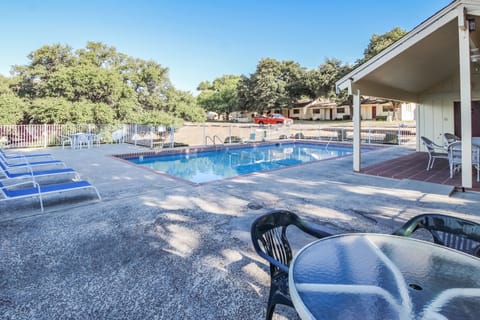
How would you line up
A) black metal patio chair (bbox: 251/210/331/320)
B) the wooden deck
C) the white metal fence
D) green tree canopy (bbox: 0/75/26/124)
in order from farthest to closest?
green tree canopy (bbox: 0/75/26/124) < the white metal fence < the wooden deck < black metal patio chair (bbox: 251/210/331/320)

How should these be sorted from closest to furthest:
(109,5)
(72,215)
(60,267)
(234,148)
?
(60,267) → (72,215) → (234,148) → (109,5)

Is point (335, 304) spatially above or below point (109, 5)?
below

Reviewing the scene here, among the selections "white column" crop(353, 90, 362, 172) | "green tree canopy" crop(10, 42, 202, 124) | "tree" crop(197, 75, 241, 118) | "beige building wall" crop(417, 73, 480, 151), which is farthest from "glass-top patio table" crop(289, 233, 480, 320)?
"tree" crop(197, 75, 241, 118)

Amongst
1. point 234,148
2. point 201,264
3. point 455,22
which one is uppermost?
point 455,22

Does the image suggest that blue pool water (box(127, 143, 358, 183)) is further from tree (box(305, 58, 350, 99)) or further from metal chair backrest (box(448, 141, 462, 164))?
tree (box(305, 58, 350, 99))

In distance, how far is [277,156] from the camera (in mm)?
13500

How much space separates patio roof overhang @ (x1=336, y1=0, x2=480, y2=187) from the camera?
5.02m

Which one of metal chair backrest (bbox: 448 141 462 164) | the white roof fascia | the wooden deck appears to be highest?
the white roof fascia

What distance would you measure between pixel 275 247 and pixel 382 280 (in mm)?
773

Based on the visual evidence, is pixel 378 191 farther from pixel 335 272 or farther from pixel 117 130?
pixel 117 130

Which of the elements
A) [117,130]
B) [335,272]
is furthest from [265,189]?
[117,130]

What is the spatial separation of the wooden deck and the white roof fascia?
241cm

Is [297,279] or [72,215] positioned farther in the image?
[72,215]

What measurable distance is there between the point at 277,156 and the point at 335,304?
40.4ft
